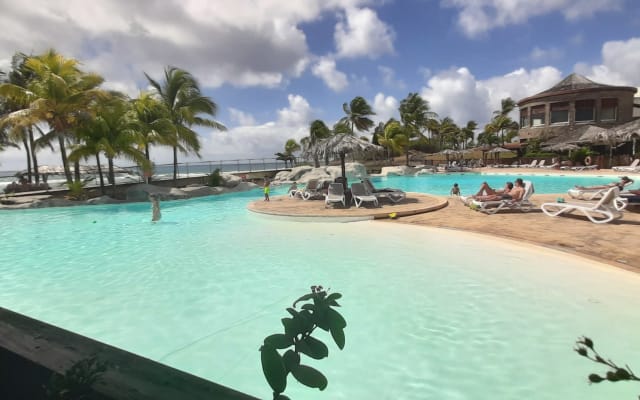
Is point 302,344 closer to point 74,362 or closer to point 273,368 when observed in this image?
point 273,368

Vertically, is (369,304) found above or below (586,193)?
below

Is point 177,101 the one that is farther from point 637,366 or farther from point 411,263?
point 637,366

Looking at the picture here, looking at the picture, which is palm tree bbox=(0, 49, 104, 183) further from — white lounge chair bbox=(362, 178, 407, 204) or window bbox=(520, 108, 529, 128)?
window bbox=(520, 108, 529, 128)

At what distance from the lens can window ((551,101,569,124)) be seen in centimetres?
4062

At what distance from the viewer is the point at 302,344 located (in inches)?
41.5

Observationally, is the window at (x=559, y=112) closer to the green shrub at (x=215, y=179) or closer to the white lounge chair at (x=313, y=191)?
the white lounge chair at (x=313, y=191)

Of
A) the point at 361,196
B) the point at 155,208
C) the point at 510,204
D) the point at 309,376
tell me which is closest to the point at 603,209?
the point at 510,204

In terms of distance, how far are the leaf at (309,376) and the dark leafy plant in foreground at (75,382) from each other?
1.76 feet

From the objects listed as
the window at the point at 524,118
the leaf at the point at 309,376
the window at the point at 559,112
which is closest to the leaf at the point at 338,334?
the leaf at the point at 309,376

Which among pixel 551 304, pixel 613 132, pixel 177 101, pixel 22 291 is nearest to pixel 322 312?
pixel 551 304

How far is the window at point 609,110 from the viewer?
3928cm

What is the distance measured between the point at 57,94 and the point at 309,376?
20.5m

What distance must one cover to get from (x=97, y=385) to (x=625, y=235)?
874 centimetres

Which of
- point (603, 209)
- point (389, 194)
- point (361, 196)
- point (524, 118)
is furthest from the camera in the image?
point (524, 118)
